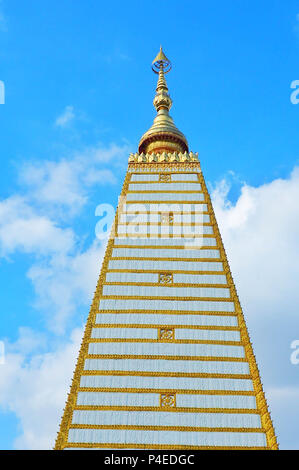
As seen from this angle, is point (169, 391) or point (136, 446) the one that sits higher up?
point (169, 391)

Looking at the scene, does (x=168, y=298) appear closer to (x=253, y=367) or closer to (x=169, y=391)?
(x=169, y=391)

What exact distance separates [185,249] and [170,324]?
18.7 feet

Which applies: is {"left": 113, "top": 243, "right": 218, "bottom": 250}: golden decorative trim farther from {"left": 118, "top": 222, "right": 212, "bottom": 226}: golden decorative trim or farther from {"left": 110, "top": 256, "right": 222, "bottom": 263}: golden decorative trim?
{"left": 118, "top": 222, "right": 212, "bottom": 226}: golden decorative trim

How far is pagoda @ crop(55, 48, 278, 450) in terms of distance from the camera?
62.4ft

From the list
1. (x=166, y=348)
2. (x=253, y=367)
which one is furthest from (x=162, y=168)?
(x=253, y=367)

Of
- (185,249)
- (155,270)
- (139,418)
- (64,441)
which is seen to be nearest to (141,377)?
(139,418)

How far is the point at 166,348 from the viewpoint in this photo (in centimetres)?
2175

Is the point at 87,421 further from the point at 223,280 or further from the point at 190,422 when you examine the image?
the point at 223,280

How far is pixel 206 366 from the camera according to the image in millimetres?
21062

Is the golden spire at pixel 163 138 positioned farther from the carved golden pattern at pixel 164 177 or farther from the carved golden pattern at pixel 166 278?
the carved golden pattern at pixel 166 278

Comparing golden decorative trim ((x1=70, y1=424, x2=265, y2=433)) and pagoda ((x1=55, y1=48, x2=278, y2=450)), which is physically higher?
pagoda ((x1=55, y1=48, x2=278, y2=450))

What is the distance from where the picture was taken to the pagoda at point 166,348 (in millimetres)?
19031

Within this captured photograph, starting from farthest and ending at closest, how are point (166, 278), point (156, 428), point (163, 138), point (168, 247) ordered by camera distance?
1. point (163, 138)
2. point (168, 247)
3. point (166, 278)
4. point (156, 428)

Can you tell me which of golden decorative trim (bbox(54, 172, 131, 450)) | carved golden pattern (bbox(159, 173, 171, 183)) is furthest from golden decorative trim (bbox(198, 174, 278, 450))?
golden decorative trim (bbox(54, 172, 131, 450))
